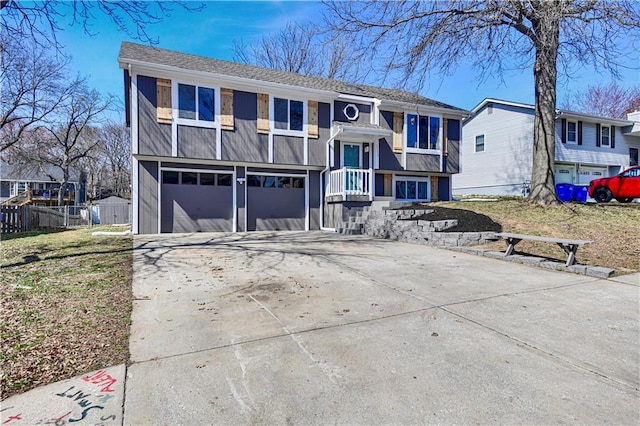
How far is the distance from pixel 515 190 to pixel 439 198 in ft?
27.6

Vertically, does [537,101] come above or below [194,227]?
above

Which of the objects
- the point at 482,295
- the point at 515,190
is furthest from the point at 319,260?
the point at 515,190

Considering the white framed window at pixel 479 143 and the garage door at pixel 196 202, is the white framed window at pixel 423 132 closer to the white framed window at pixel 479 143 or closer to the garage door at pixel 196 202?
the garage door at pixel 196 202

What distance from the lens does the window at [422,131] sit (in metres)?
14.5

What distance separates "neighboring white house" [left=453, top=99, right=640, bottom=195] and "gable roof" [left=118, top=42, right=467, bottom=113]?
7154 millimetres

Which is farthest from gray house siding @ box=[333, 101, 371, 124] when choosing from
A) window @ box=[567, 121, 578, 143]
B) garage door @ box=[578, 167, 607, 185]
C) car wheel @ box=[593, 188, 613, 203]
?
garage door @ box=[578, 167, 607, 185]

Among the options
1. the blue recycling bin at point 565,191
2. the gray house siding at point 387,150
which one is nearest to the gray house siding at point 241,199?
the gray house siding at point 387,150

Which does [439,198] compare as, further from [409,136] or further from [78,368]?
[78,368]

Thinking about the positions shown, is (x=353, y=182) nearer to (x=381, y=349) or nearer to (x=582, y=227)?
(x=582, y=227)

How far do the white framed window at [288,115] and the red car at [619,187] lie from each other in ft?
51.4

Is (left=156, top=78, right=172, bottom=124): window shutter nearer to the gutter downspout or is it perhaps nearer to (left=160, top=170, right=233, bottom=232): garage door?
(left=160, top=170, right=233, bottom=232): garage door

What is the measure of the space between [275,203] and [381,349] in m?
10.5

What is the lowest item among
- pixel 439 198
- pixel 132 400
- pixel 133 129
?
pixel 132 400

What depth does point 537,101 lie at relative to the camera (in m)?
11.7
